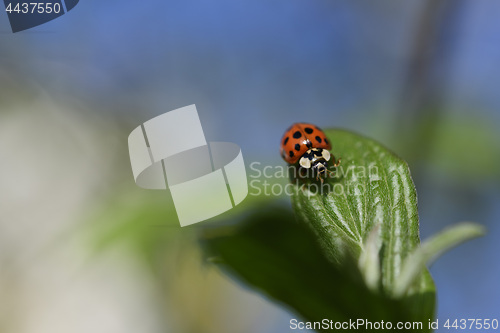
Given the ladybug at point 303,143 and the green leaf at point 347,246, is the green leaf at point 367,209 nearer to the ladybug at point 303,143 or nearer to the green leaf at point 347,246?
the green leaf at point 347,246

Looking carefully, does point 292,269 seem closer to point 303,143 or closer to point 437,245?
point 437,245

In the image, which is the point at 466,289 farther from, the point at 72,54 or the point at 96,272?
the point at 72,54

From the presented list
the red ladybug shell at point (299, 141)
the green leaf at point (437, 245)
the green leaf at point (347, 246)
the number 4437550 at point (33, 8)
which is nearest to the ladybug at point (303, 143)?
the red ladybug shell at point (299, 141)

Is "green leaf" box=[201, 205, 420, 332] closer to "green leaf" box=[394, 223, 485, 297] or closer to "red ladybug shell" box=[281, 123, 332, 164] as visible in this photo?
"green leaf" box=[394, 223, 485, 297]

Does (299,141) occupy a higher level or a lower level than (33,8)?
lower

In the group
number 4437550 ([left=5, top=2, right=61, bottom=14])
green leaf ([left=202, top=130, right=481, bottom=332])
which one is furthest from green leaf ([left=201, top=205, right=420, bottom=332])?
number 4437550 ([left=5, top=2, right=61, bottom=14])

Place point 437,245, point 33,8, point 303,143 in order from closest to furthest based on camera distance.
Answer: point 437,245 → point 303,143 → point 33,8

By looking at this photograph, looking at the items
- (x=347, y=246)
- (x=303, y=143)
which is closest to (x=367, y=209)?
(x=347, y=246)
